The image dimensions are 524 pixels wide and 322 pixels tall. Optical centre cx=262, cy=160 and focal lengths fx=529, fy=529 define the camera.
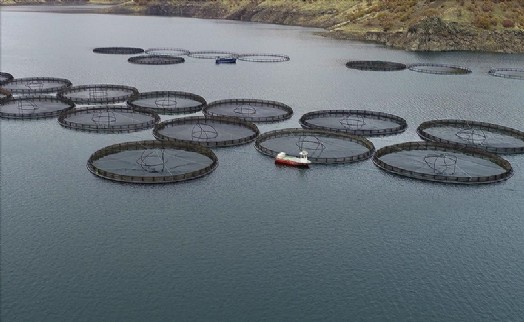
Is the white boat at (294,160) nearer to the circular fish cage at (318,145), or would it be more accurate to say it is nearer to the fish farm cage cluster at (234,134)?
the circular fish cage at (318,145)

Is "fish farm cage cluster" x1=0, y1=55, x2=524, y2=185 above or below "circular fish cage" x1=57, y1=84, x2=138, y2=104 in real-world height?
below

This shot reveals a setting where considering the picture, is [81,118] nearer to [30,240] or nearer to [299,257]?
[30,240]

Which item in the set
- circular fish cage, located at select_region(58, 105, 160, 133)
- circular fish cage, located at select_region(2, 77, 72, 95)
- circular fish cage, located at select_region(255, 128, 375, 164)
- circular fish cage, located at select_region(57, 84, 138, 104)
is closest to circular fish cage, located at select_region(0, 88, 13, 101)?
circular fish cage, located at select_region(2, 77, 72, 95)

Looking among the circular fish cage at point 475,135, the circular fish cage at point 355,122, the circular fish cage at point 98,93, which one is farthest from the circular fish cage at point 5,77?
the circular fish cage at point 475,135

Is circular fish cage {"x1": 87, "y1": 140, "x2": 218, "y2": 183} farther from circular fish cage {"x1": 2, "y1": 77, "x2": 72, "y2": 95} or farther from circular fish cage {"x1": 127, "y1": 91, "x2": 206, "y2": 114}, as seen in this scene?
circular fish cage {"x1": 2, "y1": 77, "x2": 72, "y2": 95}

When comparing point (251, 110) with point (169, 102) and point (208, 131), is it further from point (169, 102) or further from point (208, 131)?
Answer: point (169, 102)

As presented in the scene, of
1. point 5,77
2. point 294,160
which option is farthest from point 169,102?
point 5,77
